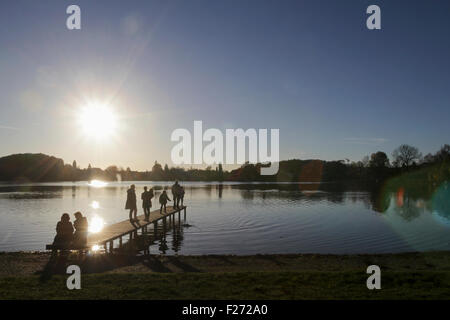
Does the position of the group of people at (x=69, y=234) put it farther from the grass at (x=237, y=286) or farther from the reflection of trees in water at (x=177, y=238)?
the reflection of trees in water at (x=177, y=238)

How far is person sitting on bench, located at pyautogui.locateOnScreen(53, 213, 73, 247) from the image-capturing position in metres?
16.8

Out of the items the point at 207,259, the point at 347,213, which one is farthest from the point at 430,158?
the point at 207,259

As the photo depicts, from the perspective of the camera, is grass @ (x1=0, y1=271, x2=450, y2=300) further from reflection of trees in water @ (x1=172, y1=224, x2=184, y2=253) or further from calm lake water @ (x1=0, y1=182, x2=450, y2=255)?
reflection of trees in water @ (x1=172, y1=224, x2=184, y2=253)

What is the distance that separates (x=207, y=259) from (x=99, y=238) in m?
5.79

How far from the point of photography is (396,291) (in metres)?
10.3

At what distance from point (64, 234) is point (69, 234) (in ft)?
0.74

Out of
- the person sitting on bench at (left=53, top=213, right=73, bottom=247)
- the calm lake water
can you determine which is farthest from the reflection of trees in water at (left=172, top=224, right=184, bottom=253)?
the person sitting on bench at (left=53, top=213, right=73, bottom=247)

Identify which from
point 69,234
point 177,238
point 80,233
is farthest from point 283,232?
point 69,234

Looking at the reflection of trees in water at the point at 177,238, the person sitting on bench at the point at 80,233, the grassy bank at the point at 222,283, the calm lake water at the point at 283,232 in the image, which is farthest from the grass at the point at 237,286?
the reflection of trees in water at the point at 177,238

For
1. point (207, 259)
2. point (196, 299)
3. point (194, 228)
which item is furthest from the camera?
point (194, 228)

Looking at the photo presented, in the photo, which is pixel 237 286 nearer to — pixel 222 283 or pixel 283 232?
pixel 222 283
